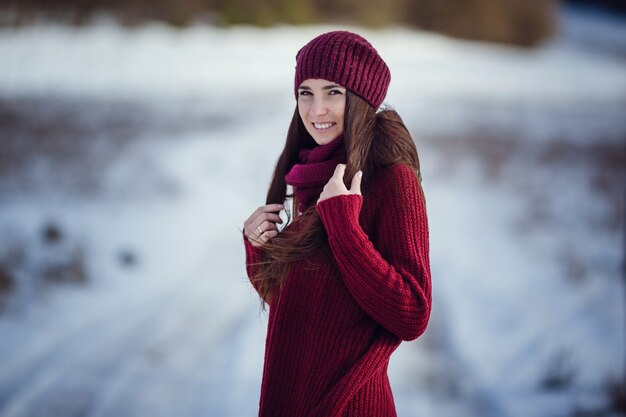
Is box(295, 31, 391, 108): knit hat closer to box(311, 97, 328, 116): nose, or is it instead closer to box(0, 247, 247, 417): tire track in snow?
box(311, 97, 328, 116): nose

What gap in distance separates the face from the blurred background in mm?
2005

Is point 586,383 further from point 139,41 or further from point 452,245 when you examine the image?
point 139,41

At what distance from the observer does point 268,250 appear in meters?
1.34

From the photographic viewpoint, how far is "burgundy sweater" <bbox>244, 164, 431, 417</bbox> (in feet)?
3.76

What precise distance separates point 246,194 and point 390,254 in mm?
5553

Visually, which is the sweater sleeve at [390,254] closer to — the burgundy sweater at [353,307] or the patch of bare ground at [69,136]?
the burgundy sweater at [353,307]

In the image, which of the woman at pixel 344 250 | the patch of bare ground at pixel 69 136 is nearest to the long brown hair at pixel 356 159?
the woman at pixel 344 250

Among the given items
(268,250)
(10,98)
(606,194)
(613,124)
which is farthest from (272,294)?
(613,124)

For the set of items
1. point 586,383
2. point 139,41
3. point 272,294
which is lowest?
point 586,383

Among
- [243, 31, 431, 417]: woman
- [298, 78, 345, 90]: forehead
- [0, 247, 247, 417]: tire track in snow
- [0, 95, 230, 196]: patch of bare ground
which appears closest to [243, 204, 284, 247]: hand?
[243, 31, 431, 417]: woman

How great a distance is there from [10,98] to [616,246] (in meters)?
6.93

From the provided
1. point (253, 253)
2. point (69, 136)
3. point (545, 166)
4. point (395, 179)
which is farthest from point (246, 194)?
point (395, 179)

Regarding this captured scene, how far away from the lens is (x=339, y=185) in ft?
3.85

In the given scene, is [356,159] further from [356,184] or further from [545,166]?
[545,166]
